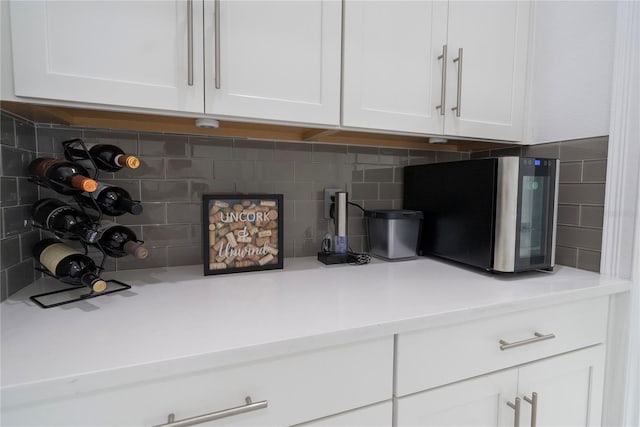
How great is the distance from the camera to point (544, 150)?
1.38 metres

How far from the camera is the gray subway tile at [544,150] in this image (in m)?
1.34

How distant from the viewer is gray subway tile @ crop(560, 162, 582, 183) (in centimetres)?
127

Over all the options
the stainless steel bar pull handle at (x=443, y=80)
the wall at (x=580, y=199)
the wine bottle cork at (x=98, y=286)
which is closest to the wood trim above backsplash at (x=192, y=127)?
the stainless steel bar pull handle at (x=443, y=80)

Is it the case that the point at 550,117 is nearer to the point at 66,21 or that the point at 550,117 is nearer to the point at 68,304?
the point at 66,21

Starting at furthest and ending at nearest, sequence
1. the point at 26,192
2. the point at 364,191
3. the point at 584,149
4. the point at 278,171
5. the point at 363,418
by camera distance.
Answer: the point at 364,191, the point at 278,171, the point at 584,149, the point at 26,192, the point at 363,418

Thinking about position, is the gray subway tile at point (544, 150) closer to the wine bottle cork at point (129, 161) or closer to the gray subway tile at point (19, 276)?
the wine bottle cork at point (129, 161)

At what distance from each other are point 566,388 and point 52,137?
5.86ft

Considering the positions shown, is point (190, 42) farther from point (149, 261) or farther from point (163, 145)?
point (149, 261)

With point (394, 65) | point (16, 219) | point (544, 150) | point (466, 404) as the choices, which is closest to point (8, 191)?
point (16, 219)

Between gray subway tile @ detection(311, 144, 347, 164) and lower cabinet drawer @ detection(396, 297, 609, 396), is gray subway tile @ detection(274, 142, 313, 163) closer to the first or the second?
gray subway tile @ detection(311, 144, 347, 164)

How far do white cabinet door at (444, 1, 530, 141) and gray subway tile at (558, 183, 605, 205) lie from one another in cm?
27

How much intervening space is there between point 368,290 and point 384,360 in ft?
0.79

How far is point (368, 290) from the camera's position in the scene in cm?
100

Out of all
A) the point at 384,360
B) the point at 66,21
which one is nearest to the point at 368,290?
the point at 384,360
